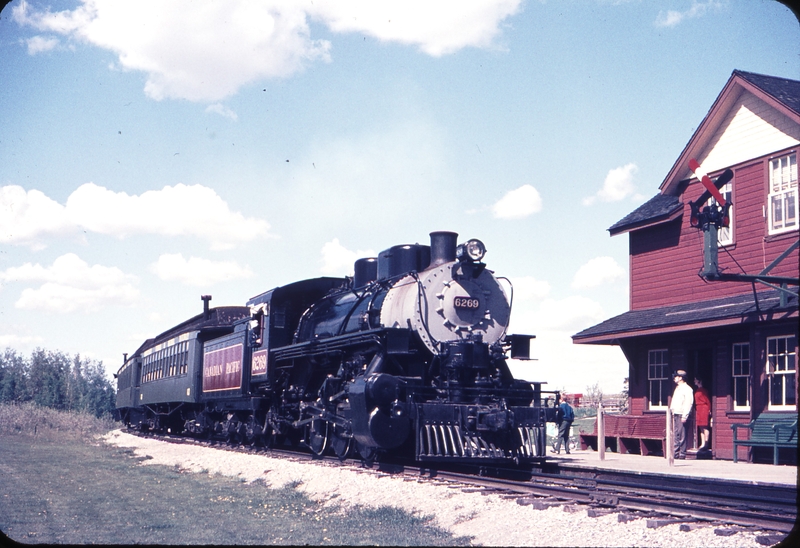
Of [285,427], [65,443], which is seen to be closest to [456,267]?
[285,427]

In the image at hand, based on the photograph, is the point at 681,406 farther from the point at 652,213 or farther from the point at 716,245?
the point at 652,213

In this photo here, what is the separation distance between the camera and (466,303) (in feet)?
43.2

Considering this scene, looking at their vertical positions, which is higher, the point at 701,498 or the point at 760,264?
the point at 760,264

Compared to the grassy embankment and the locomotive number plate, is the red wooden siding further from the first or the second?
the grassy embankment

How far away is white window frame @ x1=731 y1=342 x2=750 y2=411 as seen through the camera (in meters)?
16.0

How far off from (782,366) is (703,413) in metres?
2.16

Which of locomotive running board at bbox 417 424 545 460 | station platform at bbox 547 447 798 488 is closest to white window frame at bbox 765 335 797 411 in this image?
station platform at bbox 547 447 798 488

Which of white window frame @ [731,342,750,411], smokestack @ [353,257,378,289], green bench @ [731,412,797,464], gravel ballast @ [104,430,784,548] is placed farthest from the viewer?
smokestack @ [353,257,378,289]

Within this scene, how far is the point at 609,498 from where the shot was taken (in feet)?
30.0

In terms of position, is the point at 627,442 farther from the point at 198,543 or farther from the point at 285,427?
the point at 198,543

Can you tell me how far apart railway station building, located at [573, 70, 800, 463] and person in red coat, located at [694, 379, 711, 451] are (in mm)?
147

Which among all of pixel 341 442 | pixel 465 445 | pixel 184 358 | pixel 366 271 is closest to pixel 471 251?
pixel 465 445

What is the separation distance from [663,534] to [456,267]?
6.52 metres

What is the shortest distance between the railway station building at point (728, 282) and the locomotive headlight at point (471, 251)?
4.63 m
